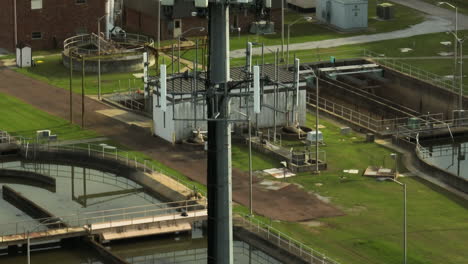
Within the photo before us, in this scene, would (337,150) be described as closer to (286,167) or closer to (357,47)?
(286,167)

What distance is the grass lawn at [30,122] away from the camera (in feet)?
349

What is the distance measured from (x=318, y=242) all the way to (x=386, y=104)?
44.5m

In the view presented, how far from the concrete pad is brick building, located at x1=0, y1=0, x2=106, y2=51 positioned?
25.1 metres

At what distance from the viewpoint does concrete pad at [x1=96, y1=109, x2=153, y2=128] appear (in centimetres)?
10850

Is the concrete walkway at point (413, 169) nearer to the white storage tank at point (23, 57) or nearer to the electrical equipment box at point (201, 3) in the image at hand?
the white storage tank at point (23, 57)

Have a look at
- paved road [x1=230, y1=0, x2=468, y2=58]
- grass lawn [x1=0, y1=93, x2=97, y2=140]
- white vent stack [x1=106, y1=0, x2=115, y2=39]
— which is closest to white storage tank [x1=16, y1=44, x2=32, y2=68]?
white vent stack [x1=106, y1=0, x2=115, y2=39]

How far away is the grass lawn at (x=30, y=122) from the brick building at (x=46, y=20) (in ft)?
66.5

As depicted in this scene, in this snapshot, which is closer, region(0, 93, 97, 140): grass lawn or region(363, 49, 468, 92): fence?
region(0, 93, 97, 140): grass lawn

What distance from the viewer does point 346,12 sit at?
5635 inches

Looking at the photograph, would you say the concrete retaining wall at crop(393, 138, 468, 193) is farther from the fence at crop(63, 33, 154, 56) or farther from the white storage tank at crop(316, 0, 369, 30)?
the white storage tank at crop(316, 0, 369, 30)

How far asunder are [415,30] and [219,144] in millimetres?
101648

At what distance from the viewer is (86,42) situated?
134500 millimetres

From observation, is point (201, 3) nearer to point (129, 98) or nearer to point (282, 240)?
point (282, 240)

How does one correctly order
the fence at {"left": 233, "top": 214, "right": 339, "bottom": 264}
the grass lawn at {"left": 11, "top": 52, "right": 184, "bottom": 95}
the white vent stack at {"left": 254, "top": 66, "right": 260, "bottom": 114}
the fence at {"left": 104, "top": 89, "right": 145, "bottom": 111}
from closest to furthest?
the white vent stack at {"left": 254, "top": 66, "right": 260, "bottom": 114} → the fence at {"left": 233, "top": 214, "right": 339, "bottom": 264} → the fence at {"left": 104, "top": 89, "right": 145, "bottom": 111} → the grass lawn at {"left": 11, "top": 52, "right": 184, "bottom": 95}
